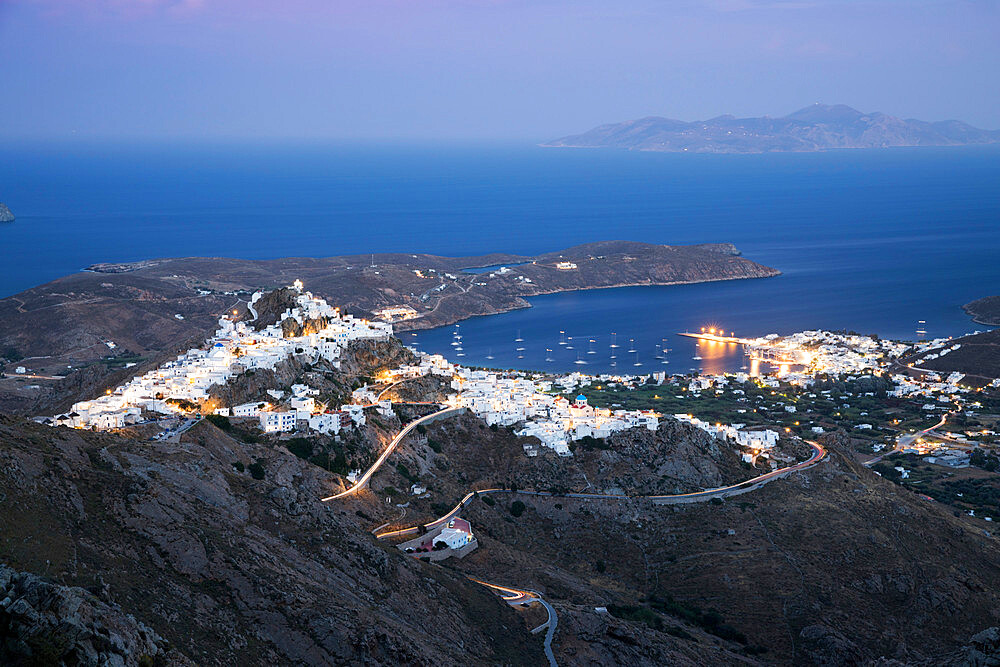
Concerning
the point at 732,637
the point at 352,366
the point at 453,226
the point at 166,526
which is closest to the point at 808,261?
the point at 453,226

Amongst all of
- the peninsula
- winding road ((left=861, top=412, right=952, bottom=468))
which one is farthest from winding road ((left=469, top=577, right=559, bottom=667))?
winding road ((left=861, top=412, right=952, bottom=468))

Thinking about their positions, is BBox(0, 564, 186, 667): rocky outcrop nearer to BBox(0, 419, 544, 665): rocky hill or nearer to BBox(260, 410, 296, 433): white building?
BBox(0, 419, 544, 665): rocky hill

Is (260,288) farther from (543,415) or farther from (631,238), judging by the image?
(631,238)

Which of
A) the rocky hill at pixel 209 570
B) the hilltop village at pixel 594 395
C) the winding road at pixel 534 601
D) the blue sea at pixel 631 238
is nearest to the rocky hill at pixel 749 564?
the winding road at pixel 534 601

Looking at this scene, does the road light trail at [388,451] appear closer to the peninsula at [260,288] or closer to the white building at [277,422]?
the white building at [277,422]

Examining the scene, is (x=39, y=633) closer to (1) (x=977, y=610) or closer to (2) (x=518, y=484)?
(2) (x=518, y=484)

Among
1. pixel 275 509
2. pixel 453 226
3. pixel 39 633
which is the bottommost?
pixel 453 226

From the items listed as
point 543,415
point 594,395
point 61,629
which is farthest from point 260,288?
point 61,629
